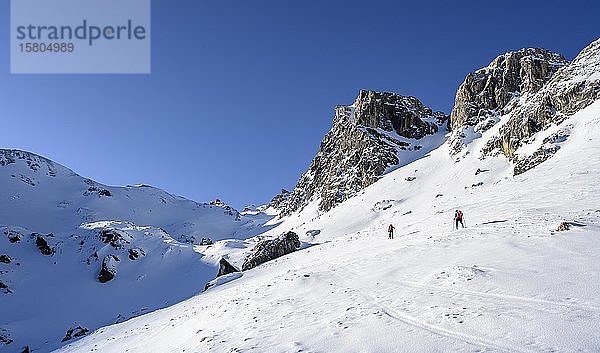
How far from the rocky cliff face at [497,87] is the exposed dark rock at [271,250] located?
5038 cm

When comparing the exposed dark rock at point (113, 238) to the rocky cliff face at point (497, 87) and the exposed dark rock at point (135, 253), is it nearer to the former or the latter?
the exposed dark rock at point (135, 253)

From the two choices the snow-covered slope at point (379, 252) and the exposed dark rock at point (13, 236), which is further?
the exposed dark rock at point (13, 236)

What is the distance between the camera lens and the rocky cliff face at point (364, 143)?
92.5 meters

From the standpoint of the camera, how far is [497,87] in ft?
303

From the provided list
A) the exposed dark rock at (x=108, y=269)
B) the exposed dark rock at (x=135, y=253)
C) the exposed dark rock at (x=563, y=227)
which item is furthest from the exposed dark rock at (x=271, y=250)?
the exposed dark rock at (x=563, y=227)

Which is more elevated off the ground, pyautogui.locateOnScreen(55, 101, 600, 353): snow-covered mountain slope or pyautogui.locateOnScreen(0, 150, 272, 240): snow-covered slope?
pyautogui.locateOnScreen(0, 150, 272, 240): snow-covered slope

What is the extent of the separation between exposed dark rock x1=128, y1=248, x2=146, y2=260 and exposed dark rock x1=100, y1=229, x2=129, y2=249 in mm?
1845

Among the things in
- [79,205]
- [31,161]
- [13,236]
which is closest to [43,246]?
[13,236]

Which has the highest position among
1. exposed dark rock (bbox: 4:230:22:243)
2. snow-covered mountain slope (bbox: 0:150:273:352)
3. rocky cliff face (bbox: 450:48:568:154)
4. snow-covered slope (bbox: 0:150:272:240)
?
rocky cliff face (bbox: 450:48:568:154)

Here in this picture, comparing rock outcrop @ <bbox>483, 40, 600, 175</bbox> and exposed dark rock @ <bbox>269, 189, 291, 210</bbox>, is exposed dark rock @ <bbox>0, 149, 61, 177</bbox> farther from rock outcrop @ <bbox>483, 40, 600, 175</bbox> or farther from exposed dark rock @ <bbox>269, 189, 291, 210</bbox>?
rock outcrop @ <bbox>483, 40, 600, 175</bbox>

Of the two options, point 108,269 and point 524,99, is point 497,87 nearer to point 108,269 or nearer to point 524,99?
point 524,99

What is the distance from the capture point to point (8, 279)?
158ft

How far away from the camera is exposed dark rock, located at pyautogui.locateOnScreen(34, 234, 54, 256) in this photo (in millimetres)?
55138

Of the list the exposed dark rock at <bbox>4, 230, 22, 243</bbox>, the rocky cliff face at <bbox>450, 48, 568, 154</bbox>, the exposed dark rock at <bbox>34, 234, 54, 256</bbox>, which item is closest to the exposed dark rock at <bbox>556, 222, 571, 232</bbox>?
the exposed dark rock at <bbox>34, 234, 54, 256</bbox>
